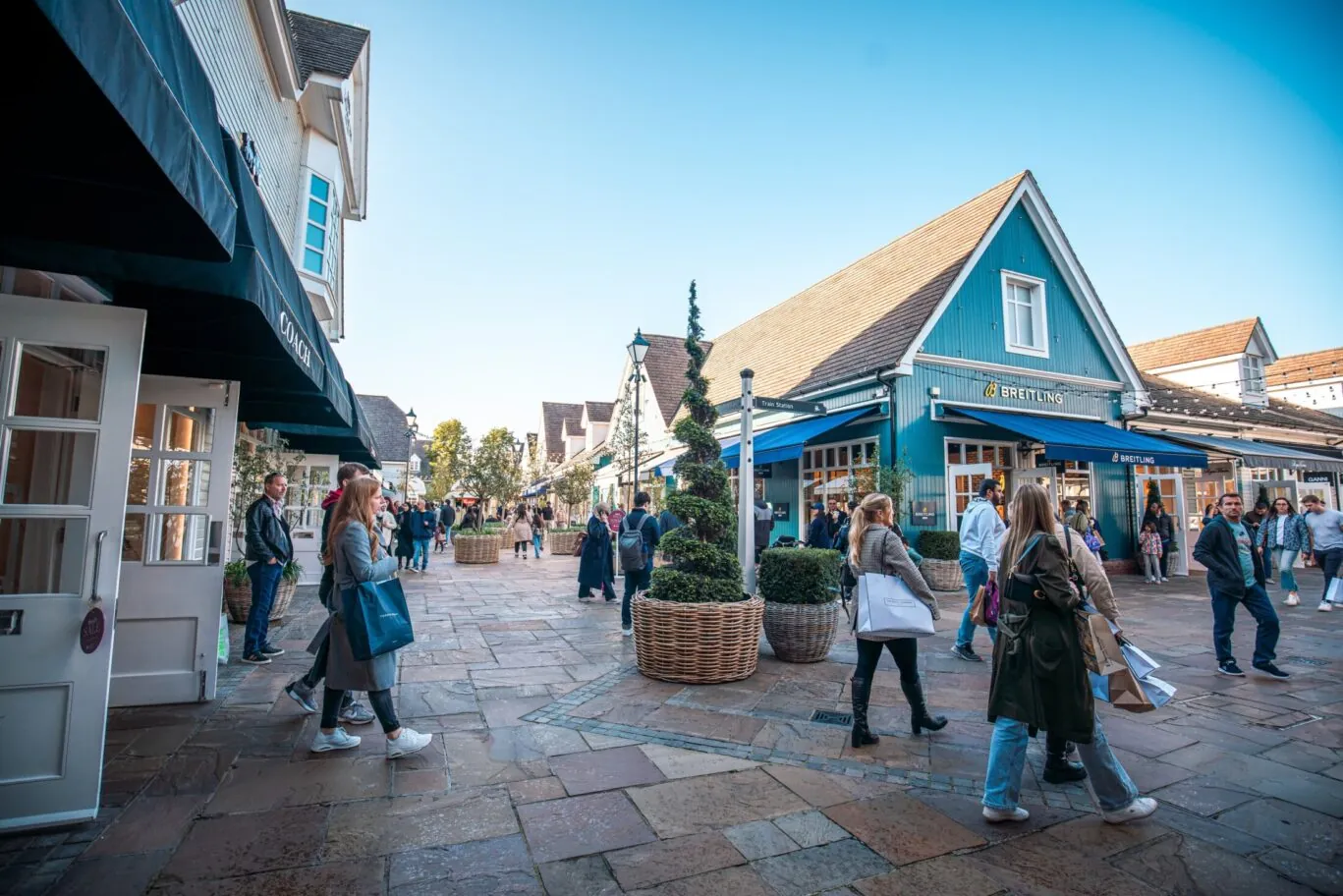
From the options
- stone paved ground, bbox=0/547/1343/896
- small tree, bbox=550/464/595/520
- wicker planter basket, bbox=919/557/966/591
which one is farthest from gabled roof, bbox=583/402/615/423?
stone paved ground, bbox=0/547/1343/896

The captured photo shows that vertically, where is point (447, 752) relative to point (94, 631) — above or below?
below

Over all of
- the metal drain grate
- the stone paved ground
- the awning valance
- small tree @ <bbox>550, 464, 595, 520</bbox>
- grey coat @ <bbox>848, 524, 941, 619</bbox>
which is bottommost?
the stone paved ground

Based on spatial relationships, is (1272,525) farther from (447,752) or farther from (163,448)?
(163,448)

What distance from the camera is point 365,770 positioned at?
376cm

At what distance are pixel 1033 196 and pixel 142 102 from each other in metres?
16.7

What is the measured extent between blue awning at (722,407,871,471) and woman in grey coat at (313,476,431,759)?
8.24 meters

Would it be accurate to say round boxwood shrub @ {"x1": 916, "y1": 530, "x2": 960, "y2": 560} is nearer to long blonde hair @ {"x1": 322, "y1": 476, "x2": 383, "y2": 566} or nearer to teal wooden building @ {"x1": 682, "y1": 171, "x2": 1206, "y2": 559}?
teal wooden building @ {"x1": 682, "y1": 171, "x2": 1206, "y2": 559}

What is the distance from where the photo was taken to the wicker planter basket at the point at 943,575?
11.6m

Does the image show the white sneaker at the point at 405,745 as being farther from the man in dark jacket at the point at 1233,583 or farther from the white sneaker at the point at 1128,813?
the man in dark jacket at the point at 1233,583

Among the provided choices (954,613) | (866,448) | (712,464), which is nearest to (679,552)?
(712,464)

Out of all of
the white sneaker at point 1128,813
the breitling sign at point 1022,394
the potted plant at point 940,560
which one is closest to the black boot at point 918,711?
the white sneaker at point 1128,813

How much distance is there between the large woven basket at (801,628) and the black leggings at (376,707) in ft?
11.7

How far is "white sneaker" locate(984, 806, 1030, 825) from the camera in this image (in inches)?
125

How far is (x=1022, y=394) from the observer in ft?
47.3
